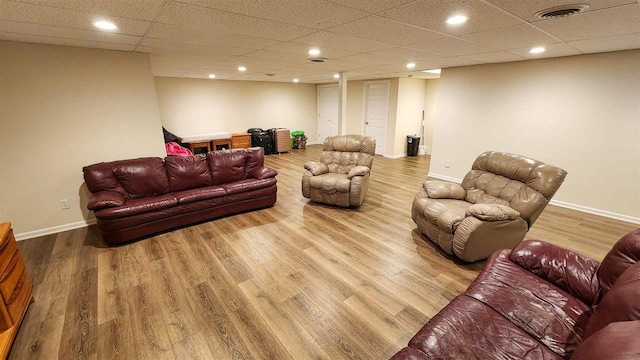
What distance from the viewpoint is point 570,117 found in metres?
4.05

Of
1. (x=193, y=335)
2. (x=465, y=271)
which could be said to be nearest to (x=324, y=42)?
(x=465, y=271)

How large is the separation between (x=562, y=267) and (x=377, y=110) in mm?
6609

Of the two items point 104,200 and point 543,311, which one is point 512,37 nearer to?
point 543,311

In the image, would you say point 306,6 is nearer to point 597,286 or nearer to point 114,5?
point 114,5

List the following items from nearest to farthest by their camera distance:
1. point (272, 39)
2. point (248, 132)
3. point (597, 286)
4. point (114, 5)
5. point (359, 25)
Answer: point (597, 286), point (114, 5), point (359, 25), point (272, 39), point (248, 132)

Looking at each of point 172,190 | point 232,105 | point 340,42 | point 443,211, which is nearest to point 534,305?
point 443,211

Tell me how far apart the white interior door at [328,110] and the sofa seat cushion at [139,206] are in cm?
684

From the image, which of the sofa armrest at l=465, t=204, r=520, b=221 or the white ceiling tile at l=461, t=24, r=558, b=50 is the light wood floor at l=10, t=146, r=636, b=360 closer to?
the sofa armrest at l=465, t=204, r=520, b=221

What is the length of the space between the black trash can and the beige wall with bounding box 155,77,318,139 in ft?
12.3

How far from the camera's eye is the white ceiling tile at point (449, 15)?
6.22ft

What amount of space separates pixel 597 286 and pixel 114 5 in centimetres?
359

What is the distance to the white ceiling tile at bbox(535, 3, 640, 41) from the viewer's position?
2.02 m

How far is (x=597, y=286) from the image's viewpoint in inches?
64.1

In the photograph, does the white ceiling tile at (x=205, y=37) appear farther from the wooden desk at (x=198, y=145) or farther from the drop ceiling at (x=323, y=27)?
the wooden desk at (x=198, y=145)
